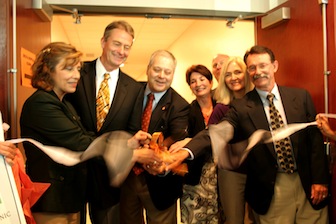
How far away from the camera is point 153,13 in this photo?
3.05 metres

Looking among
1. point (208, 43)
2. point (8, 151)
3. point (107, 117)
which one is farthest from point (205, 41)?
point (8, 151)

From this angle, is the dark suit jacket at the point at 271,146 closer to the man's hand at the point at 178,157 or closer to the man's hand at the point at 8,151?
the man's hand at the point at 178,157

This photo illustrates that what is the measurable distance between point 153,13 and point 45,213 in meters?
1.87

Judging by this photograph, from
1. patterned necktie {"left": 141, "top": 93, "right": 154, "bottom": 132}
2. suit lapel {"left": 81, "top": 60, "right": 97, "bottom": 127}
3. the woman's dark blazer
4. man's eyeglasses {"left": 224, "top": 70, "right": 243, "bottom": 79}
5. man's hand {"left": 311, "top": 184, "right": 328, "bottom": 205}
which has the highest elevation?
man's eyeglasses {"left": 224, "top": 70, "right": 243, "bottom": 79}

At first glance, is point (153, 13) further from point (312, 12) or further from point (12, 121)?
point (12, 121)

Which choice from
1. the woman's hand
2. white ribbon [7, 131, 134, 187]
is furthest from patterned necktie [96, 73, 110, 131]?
the woman's hand

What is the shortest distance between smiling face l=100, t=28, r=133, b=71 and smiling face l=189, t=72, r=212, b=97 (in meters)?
0.68

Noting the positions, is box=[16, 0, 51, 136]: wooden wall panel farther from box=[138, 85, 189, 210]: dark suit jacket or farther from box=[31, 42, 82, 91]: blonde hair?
box=[138, 85, 189, 210]: dark suit jacket

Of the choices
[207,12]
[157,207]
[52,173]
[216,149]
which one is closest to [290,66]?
[207,12]

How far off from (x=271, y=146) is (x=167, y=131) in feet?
2.23

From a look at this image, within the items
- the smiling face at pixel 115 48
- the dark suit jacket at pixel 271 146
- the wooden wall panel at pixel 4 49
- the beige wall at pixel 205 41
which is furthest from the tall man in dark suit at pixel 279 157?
the beige wall at pixel 205 41

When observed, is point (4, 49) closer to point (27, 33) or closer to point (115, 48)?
point (27, 33)

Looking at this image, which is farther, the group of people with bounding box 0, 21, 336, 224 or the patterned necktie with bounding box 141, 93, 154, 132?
the patterned necktie with bounding box 141, 93, 154, 132

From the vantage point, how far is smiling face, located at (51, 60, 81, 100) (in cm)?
196
